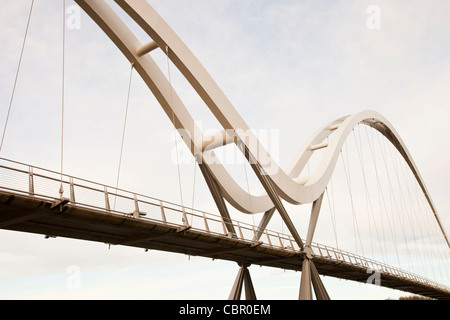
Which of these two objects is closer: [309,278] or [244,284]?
[309,278]

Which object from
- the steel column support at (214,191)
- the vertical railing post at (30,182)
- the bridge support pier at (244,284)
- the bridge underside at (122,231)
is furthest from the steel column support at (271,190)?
the vertical railing post at (30,182)

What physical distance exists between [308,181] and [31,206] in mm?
19212

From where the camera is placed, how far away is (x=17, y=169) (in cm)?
1128

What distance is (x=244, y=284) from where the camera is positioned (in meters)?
24.2

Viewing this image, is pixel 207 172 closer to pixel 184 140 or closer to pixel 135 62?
pixel 184 140

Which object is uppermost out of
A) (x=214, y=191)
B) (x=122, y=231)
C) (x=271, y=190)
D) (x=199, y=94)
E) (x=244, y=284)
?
(x=199, y=94)

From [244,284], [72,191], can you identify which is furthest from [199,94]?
[244,284]

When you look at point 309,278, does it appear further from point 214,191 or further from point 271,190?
point 214,191

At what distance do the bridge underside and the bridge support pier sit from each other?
0.53 metres

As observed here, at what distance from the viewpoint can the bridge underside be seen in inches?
464

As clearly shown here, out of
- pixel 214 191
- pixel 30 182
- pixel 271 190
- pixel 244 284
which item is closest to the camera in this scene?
pixel 30 182

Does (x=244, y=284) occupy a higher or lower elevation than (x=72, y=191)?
lower

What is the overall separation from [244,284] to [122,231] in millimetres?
10882
